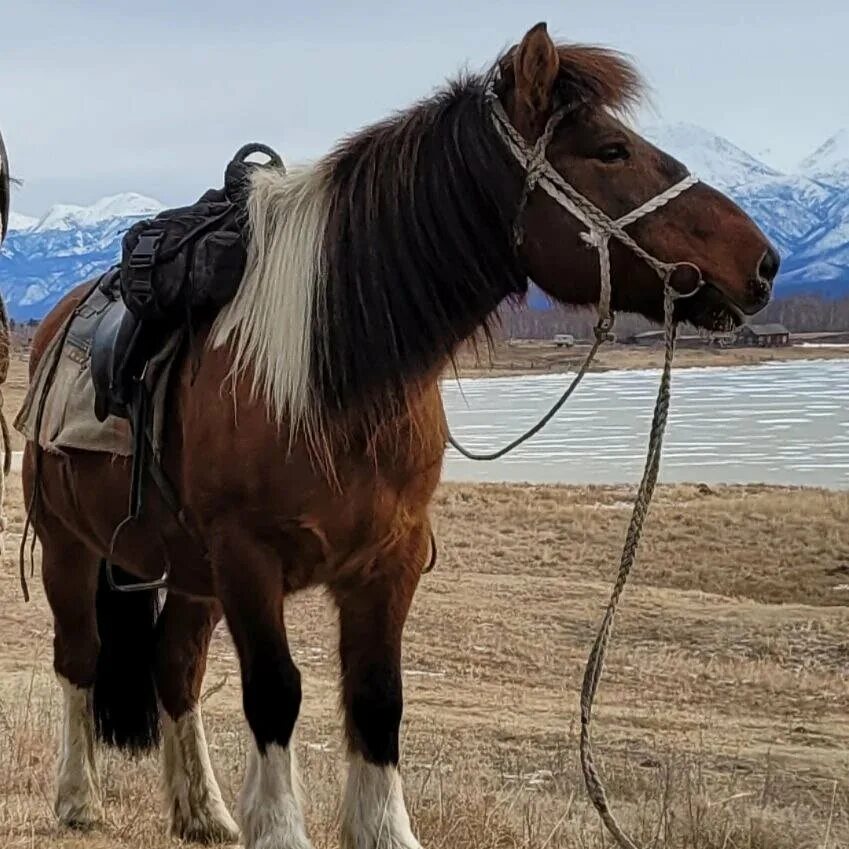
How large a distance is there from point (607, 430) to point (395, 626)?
35.0m

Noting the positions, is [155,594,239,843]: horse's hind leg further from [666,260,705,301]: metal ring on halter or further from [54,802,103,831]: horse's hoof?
[666,260,705,301]: metal ring on halter

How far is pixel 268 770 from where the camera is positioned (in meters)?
3.54

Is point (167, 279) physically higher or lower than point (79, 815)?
higher

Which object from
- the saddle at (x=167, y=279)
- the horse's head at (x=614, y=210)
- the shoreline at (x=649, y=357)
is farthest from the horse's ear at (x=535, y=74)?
the shoreline at (x=649, y=357)

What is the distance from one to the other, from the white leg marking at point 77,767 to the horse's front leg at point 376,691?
1.33 metres

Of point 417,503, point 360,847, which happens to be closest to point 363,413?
point 417,503

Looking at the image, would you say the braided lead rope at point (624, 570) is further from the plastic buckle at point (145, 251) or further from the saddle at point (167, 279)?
the plastic buckle at point (145, 251)

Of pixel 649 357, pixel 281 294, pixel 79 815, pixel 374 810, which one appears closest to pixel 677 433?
pixel 649 357

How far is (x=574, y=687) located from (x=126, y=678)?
7330 mm

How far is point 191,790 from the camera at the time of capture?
14.8ft

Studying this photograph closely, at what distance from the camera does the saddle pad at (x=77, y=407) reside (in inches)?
149

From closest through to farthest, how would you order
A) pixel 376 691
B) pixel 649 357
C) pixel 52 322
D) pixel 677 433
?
pixel 376 691, pixel 52 322, pixel 677 433, pixel 649 357

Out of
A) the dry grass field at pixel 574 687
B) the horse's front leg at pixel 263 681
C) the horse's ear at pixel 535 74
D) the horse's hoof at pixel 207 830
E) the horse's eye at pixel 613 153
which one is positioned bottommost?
the dry grass field at pixel 574 687

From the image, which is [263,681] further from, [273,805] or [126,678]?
[126,678]
